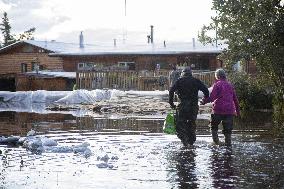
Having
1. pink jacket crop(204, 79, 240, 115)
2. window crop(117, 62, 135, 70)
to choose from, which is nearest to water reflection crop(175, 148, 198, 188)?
pink jacket crop(204, 79, 240, 115)

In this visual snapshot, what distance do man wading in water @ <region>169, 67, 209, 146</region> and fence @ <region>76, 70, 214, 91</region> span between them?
23400 mm

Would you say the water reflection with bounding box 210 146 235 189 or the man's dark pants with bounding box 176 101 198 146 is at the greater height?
the man's dark pants with bounding box 176 101 198 146

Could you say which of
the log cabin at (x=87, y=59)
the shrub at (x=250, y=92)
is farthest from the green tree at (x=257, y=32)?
the log cabin at (x=87, y=59)

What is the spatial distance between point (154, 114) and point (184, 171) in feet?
54.8

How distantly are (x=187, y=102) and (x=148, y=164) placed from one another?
10.2 ft

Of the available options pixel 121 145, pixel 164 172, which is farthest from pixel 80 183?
pixel 121 145

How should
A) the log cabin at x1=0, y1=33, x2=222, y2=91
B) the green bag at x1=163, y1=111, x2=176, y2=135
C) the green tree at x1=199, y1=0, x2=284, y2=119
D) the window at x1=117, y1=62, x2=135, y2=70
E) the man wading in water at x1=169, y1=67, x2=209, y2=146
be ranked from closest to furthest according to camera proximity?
the man wading in water at x1=169, y1=67, x2=209, y2=146 < the green bag at x1=163, y1=111, x2=176, y2=135 < the green tree at x1=199, y1=0, x2=284, y2=119 < the log cabin at x1=0, y1=33, x2=222, y2=91 < the window at x1=117, y1=62, x2=135, y2=70

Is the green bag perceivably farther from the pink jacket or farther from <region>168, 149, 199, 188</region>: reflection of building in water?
<region>168, 149, 199, 188</region>: reflection of building in water

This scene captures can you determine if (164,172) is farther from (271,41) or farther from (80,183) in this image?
(271,41)

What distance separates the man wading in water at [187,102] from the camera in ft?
43.0

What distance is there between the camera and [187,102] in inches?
519

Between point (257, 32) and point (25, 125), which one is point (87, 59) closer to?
point (257, 32)

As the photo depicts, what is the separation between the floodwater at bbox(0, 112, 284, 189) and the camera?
343 inches

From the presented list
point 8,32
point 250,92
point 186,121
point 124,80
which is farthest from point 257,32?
point 8,32
